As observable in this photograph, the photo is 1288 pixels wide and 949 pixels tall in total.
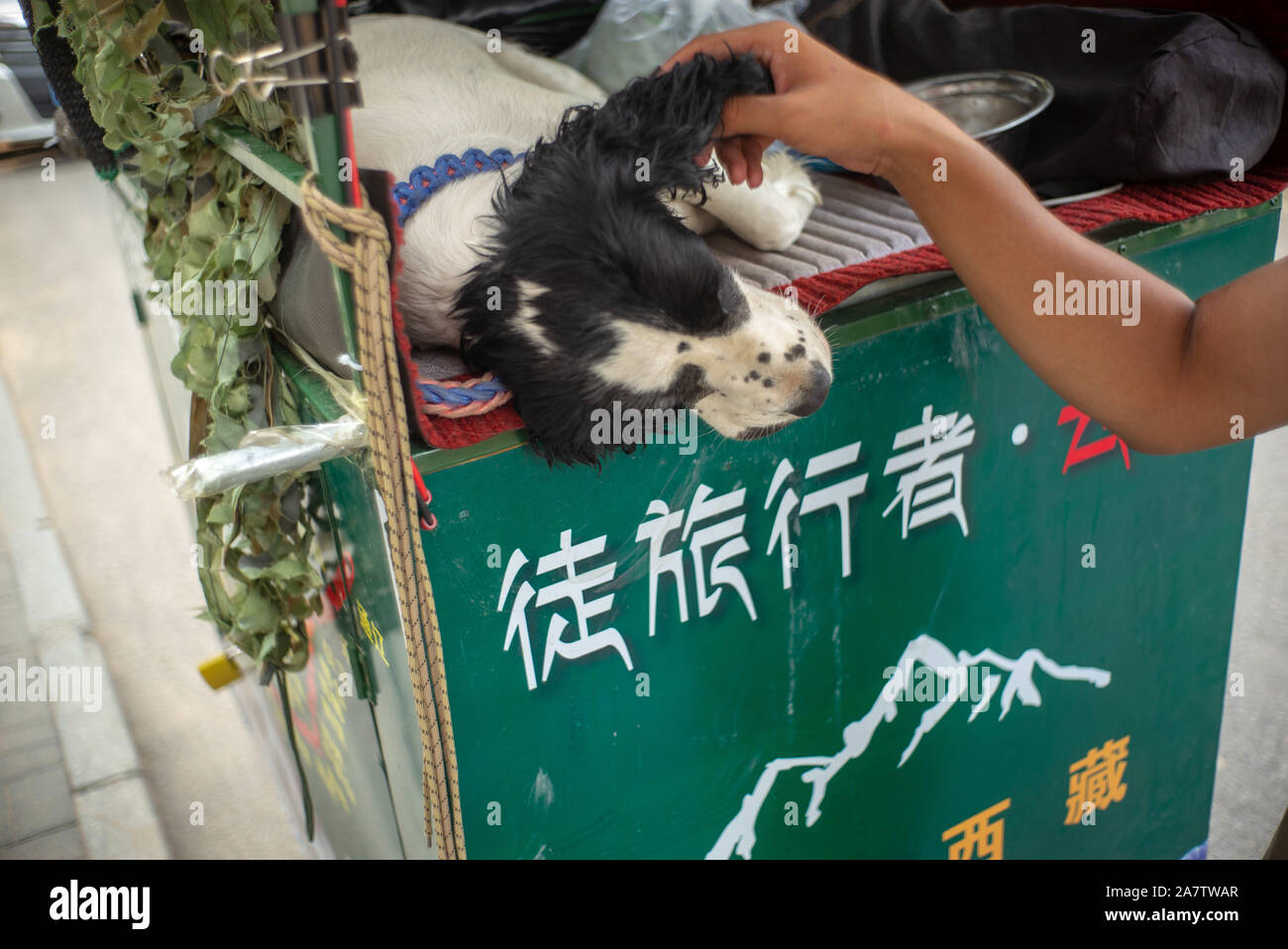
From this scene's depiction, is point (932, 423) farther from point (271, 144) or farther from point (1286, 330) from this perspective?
point (271, 144)

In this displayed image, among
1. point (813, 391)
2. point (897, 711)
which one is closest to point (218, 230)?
point (813, 391)

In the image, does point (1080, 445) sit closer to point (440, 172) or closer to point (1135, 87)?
point (1135, 87)

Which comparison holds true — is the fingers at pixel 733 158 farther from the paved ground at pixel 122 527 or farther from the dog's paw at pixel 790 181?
the paved ground at pixel 122 527

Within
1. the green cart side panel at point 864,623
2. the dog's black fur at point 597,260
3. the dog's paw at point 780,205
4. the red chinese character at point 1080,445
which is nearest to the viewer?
the dog's black fur at point 597,260

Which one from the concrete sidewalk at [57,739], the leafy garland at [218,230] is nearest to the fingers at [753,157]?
the leafy garland at [218,230]

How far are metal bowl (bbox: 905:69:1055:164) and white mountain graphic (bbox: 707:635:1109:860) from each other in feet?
2.60

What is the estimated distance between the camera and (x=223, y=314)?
1.16 m

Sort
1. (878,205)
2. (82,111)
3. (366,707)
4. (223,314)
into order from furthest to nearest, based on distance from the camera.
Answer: (878,205) < (82,111) < (366,707) < (223,314)

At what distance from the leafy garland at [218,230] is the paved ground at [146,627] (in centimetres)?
123

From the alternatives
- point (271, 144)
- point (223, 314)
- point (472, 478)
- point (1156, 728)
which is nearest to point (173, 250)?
point (223, 314)

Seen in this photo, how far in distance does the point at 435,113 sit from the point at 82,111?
520mm

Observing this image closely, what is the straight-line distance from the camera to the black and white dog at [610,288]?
985 mm

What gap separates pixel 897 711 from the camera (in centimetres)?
153

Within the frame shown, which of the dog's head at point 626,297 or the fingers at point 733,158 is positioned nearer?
the dog's head at point 626,297
